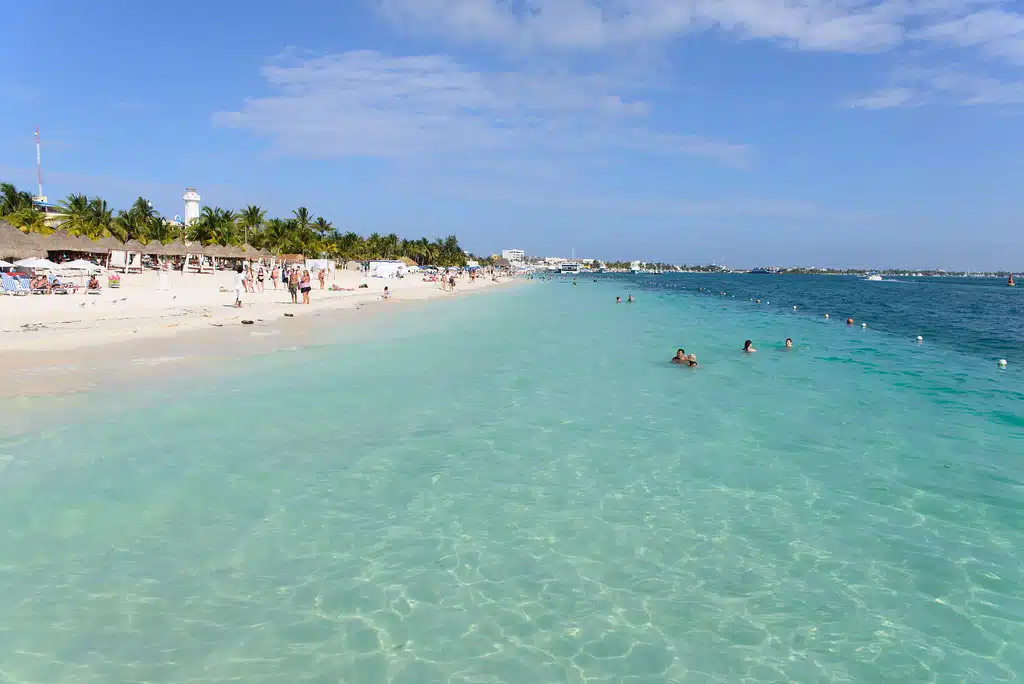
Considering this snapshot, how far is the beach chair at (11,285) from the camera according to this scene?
2966 centimetres

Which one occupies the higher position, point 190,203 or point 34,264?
point 190,203

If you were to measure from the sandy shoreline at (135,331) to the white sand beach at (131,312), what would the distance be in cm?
3

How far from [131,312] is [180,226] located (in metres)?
64.1

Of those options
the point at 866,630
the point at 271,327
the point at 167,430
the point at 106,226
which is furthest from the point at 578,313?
the point at 106,226

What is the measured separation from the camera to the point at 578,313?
44.4 meters

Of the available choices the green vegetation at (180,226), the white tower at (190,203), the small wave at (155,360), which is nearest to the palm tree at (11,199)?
the green vegetation at (180,226)

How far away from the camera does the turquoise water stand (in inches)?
196

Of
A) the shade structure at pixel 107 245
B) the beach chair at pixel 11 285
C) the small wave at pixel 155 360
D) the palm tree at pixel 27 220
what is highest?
the palm tree at pixel 27 220

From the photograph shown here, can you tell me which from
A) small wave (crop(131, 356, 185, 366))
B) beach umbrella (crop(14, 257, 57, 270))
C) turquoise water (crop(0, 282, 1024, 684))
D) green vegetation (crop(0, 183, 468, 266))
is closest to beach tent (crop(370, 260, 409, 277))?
green vegetation (crop(0, 183, 468, 266))

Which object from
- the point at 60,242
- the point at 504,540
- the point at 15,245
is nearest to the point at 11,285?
the point at 15,245

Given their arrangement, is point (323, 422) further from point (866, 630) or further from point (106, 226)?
point (106, 226)

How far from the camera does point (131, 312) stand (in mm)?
25922

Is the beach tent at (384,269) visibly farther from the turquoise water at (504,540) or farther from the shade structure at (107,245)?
the turquoise water at (504,540)

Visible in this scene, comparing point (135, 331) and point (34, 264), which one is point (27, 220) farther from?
point (135, 331)
